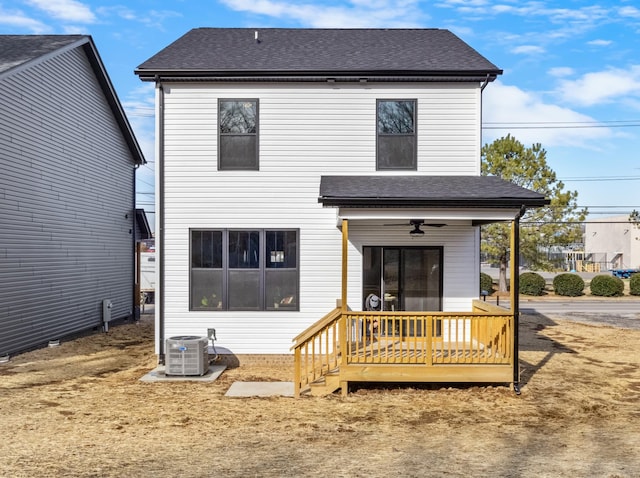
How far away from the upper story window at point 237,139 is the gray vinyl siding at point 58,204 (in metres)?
5.50

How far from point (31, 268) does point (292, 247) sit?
730cm

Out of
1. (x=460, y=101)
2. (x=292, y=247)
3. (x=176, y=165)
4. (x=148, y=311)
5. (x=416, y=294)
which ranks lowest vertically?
(x=148, y=311)

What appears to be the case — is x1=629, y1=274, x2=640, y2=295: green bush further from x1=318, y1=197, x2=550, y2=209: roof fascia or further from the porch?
x1=318, y1=197, x2=550, y2=209: roof fascia

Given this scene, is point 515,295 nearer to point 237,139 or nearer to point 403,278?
point 403,278

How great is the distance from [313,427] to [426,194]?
4407mm

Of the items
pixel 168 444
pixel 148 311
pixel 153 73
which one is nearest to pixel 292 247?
pixel 153 73

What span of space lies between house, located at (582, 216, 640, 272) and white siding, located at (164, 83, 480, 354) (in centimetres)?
5026

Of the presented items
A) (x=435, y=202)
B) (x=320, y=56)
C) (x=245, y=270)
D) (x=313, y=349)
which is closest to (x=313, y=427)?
(x=313, y=349)

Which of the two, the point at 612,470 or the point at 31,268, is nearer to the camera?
the point at 612,470

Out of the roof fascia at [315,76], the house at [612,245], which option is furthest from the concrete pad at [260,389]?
the house at [612,245]

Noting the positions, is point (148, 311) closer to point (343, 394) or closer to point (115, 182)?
point (115, 182)

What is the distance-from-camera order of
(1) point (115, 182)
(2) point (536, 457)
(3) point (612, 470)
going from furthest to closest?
(1) point (115, 182)
(2) point (536, 457)
(3) point (612, 470)

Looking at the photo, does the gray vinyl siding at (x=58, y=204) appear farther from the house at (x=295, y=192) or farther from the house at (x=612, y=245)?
the house at (x=612, y=245)

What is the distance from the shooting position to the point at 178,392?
9.67m
